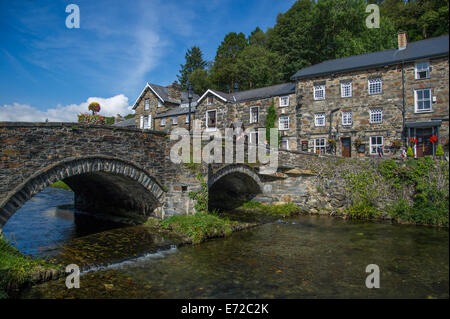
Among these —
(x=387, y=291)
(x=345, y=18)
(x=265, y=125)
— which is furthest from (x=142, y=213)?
(x=345, y=18)

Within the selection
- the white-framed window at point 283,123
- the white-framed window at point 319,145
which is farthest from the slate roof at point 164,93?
the white-framed window at point 319,145

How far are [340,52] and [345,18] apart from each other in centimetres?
536

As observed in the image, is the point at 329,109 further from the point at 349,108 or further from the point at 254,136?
the point at 254,136

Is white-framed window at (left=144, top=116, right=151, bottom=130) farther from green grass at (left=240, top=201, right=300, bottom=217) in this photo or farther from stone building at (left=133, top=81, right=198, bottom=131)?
green grass at (left=240, top=201, right=300, bottom=217)

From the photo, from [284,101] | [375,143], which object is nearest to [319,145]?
[375,143]

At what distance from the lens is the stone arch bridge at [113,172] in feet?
30.8

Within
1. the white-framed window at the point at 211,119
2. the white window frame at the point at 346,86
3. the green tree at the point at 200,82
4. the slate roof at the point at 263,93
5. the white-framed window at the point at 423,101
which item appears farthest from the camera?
the green tree at the point at 200,82

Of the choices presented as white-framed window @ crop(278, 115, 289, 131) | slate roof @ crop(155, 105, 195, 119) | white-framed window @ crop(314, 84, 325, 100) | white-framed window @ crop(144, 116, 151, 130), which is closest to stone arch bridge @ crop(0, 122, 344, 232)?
white-framed window @ crop(314, 84, 325, 100)

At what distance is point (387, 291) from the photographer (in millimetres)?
2789

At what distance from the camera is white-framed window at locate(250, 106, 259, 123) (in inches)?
1321

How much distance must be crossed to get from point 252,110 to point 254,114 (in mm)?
568

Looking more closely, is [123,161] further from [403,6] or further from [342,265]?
[403,6]

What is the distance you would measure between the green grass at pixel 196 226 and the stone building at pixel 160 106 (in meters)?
25.8

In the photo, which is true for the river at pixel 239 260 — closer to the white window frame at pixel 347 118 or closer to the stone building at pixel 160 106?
the white window frame at pixel 347 118
